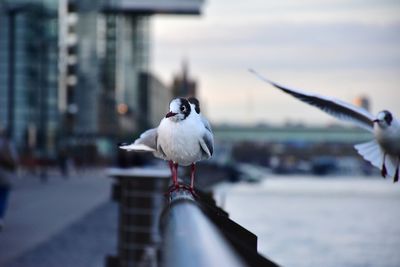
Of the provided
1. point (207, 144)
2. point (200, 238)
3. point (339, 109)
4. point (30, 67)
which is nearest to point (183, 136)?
point (207, 144)

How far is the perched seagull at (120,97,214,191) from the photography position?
3.02 m

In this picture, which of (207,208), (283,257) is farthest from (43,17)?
(207,208)

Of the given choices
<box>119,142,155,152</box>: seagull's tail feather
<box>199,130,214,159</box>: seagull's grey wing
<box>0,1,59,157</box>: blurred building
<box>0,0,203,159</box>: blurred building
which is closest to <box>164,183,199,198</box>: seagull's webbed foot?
<box>199,130,214,159</box>: seagull's grey wing

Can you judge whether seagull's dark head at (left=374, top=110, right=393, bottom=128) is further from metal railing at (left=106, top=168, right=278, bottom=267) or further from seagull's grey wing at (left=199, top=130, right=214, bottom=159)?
metal railing at (left=106, top=168, right=278, bottom=267)

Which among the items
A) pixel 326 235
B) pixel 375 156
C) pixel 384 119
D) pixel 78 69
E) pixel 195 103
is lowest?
pixel 326 235

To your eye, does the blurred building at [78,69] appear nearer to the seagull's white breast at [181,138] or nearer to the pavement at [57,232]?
the pavement at [57,232]

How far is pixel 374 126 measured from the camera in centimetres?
469

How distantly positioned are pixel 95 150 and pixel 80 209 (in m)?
63.2

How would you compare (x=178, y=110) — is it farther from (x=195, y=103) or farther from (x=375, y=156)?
(x=375, y=156)

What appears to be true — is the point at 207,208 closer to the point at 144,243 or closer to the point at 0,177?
the point at 144,243

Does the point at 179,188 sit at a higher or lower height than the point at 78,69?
lower

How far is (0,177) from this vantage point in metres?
11.8

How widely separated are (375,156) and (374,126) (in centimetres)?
23

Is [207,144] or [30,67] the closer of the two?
[207,144]
